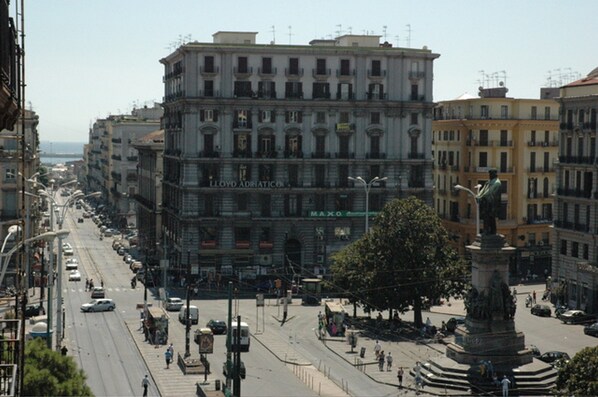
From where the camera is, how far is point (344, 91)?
100m

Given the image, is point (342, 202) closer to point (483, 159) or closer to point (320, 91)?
point (320, 91)

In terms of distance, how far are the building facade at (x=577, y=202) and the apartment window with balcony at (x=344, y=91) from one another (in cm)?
2106

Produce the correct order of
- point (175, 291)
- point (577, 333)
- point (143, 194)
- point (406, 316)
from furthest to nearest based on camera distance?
point (143, 194)
point (175, 291)
point (406, 316)
point (577, 333)

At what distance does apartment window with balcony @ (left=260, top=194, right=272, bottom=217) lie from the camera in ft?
323

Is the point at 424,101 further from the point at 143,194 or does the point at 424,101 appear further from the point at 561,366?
the point at 561,366

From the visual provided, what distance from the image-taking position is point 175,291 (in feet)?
305

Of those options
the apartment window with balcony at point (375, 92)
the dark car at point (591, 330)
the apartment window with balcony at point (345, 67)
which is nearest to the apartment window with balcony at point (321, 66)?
the apartment window with balcony at point (345, 67)

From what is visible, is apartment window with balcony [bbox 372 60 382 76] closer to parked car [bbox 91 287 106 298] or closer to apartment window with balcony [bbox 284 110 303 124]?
apartment window with balcony [bbox 284 110 303 124]

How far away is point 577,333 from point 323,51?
1515 inches

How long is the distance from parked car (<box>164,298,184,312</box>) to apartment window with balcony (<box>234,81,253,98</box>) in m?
22.3

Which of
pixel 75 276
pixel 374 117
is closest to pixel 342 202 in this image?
pixel 374 117

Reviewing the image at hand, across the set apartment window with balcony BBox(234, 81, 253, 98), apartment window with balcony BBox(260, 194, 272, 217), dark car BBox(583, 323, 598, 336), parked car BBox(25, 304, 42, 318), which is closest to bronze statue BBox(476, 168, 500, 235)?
dark car BBox(583, 323, 598, 336)

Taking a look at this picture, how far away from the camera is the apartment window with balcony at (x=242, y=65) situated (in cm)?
9822

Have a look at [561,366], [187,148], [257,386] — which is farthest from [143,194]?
[561,366]
